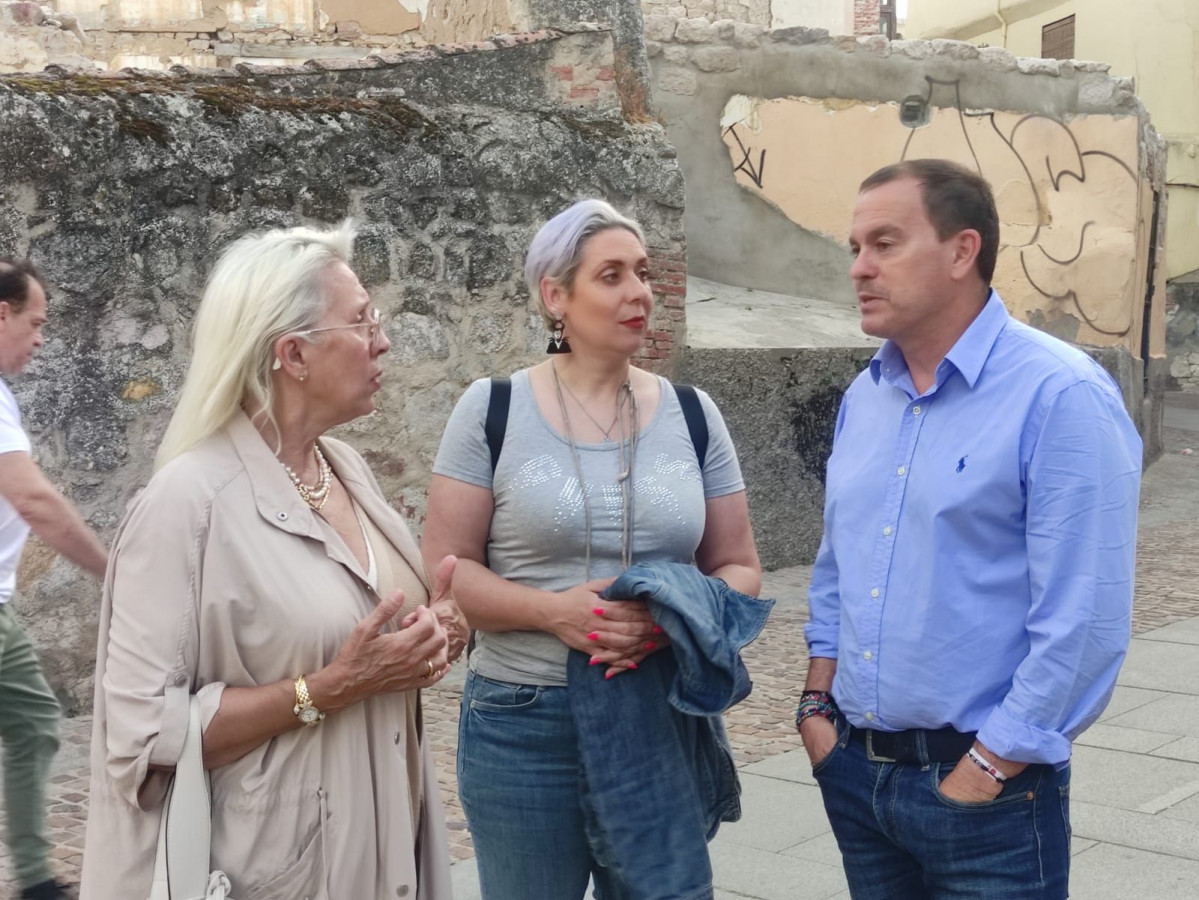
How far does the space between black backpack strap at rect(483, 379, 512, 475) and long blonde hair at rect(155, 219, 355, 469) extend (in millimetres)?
505

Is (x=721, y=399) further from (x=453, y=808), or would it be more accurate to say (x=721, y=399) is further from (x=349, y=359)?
(x=349, y=359)

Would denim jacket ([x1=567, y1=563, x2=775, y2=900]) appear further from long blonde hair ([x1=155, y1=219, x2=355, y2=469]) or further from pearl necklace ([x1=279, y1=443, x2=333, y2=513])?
long blonde hair ([x1=155, y1=219, x2=355, y2=469])

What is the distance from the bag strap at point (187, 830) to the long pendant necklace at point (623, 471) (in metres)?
0.84

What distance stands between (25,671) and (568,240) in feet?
7.27

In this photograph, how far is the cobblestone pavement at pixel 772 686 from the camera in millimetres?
4773

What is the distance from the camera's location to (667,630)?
257 cm

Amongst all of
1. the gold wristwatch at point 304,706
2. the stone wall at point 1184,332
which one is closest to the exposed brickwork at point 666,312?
the gold wristwatch at point 304,706

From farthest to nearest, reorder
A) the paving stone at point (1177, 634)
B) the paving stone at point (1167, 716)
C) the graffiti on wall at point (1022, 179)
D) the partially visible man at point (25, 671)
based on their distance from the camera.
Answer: the graffiti on wall at point (1022, 179) < the paving stone at point (1177, 634) < the paving stone at point (1167, 716) < the partially visible man at point (25, 671)

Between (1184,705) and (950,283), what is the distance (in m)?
4.28

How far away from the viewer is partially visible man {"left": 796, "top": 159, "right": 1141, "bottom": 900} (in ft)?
7.47

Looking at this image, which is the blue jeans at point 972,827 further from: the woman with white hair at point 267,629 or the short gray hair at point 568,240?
the short gray hair at point 568,240

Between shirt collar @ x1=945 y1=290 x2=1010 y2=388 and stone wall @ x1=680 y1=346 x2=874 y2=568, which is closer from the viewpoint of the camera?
shirt collar @ x1=945 y1=290 x2=1010 y2=388

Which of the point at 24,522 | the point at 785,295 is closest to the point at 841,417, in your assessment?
the point at 24,522

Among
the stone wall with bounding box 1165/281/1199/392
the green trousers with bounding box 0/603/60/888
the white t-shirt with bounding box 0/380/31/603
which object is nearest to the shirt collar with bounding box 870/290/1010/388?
the white t-shirt with bounding box 0/380/31/603
